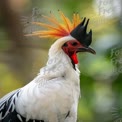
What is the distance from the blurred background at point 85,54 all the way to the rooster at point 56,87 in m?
0.30

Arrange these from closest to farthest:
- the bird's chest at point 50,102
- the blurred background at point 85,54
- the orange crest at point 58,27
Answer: the bird's chest at point 50,102 < the orange crest at point 58,27 < the blurred background at point 85,54

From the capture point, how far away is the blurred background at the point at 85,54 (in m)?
1.88

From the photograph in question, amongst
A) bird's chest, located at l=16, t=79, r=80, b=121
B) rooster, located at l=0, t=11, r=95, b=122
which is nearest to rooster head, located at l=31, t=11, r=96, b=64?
rooster, located at l=0, t=11, r=95, b=122

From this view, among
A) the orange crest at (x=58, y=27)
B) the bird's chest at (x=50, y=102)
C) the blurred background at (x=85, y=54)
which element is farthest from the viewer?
the blurred background at (x=85, y=54)

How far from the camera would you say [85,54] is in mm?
1891

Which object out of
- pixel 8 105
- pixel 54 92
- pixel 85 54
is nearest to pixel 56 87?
pixel 54 92

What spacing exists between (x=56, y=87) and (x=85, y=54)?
442 millimetres

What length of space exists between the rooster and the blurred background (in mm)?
300

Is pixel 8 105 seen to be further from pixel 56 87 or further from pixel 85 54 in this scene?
pixel 85 54

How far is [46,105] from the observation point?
1.47m

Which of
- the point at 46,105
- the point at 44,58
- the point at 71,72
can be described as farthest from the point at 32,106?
the point at 44,58

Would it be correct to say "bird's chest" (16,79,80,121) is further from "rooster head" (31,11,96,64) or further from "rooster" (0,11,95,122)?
"rooster head" (31,11,96,64)

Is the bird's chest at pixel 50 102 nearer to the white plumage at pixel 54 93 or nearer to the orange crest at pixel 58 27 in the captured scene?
the white plumage at pixel 54 93

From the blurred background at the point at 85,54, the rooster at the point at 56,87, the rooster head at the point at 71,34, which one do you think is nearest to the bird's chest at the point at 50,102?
the rooster at the point at 56,87
